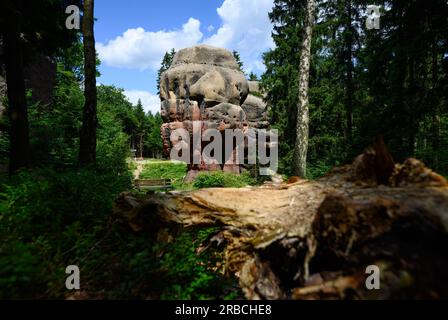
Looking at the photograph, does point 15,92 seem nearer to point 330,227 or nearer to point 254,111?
point 330,227

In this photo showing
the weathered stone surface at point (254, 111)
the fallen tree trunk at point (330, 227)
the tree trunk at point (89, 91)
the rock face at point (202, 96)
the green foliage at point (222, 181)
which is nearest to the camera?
the fallen tree trunk at point (330, 227)

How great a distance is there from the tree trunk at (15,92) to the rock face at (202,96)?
17.4 m

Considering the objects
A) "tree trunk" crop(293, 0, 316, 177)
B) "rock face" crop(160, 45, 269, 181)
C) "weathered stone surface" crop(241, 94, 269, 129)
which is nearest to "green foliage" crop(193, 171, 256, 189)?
"rock face" crop(160, 45, 269, 181)

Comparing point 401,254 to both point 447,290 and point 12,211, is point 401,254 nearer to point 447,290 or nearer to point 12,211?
point 447,290

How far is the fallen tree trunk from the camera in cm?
194

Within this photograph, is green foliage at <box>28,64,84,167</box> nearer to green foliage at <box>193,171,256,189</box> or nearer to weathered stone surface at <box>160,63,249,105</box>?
green foliage at <box>193,171,256,189</box>

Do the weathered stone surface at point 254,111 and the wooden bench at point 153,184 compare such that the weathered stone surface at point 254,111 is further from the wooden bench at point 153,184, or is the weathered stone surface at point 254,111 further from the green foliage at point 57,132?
the green foliage at point 57,132

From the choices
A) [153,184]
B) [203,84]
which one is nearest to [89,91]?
[153,184]

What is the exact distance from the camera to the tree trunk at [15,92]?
668 centimetres

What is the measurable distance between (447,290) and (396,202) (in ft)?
2.50

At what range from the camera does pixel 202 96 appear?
25.2m

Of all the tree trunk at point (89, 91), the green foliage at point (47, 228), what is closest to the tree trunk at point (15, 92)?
the tree trunk at point (89, 91)
